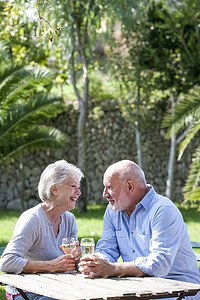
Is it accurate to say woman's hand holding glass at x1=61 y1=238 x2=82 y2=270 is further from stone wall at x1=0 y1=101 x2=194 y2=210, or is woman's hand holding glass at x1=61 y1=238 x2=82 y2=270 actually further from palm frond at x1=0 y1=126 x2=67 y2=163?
stone wall at x1=0 y1=101 x2=194 y2=210

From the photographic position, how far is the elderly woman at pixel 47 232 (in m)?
3.24

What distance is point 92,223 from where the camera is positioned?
1027 cm

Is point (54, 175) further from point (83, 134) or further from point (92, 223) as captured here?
point (83, 134)

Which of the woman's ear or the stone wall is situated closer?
the woman's ear

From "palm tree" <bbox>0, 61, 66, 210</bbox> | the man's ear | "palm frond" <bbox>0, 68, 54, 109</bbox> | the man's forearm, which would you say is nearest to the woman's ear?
the man's ear

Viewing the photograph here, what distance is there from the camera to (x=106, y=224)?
3678 millimetres

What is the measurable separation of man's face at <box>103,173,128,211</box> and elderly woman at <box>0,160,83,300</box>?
0.27m

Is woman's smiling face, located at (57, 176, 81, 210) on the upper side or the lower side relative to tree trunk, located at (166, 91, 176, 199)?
upper

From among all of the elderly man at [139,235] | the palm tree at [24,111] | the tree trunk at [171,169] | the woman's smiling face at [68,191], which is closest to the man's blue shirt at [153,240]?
the elderly man at [139,235]

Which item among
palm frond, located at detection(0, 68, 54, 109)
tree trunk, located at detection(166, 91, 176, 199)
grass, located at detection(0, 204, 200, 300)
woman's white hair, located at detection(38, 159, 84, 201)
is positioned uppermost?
palm frond, located at detection(0, 68, 54, 109)

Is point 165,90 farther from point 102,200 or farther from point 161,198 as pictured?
point 161,198

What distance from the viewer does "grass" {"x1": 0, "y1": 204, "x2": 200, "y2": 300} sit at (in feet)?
28.6

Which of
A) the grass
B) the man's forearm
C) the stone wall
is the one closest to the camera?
the man's forearm

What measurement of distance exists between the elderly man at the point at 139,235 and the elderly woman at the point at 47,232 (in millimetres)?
248
